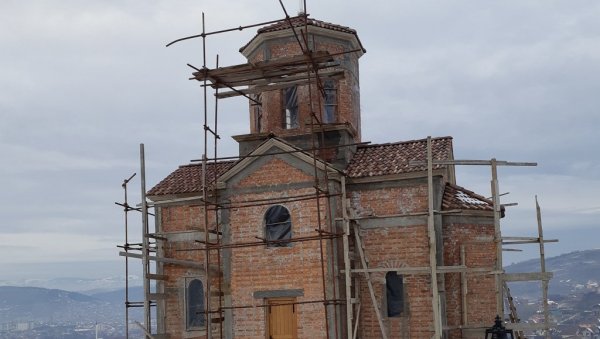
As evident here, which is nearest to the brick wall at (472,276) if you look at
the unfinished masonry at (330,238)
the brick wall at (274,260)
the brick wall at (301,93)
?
the unfinished masonry at (330,238)

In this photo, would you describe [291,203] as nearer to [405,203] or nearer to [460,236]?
[405,203]

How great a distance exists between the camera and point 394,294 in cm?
2038

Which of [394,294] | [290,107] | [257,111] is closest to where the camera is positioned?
[394,294]

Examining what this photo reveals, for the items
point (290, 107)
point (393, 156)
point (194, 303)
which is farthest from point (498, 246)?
point (194, 303)

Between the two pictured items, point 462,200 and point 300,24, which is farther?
point 300,24

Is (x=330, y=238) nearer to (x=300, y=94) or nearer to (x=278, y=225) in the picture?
(x=278, y=225)

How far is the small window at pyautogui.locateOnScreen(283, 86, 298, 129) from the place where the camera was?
23.5 m

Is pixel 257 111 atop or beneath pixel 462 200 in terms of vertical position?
atop

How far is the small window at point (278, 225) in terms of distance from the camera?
20.7 meters

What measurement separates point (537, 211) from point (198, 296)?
34.8ft

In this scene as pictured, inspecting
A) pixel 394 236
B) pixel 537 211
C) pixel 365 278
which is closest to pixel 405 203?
pixel 394 236

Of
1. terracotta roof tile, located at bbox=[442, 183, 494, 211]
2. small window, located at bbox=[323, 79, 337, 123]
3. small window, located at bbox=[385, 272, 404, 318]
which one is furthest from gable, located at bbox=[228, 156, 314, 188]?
terracotta roof tile, located at bbox=[442, 183, 494, 211]

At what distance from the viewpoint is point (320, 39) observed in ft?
78.3

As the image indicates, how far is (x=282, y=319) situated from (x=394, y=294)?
320 cm
